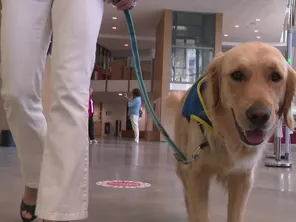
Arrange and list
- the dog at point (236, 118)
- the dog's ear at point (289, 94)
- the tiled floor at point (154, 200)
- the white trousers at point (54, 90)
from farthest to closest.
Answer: the tiled floor at point (154, 200) < the dog's ear at point (289, 94) < the dog at point (236, 118) < the white trousers at point (54, 90)

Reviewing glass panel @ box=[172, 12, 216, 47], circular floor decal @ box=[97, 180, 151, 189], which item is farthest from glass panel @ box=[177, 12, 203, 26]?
circular floor decal @ box=[97, 180, 151, 189]

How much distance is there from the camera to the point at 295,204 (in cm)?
270

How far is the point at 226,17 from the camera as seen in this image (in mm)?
15781

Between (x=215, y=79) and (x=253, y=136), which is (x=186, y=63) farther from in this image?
(x=253, y=136)

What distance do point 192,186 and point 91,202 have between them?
3.06 feet

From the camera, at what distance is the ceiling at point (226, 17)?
1424 centimetres

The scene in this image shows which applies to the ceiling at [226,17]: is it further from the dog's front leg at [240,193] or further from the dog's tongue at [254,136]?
the dog's tongue at [254,136]

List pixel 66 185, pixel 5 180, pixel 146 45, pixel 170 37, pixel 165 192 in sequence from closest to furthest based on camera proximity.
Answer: pixel 66 185
pixel 165 192
pixel 5 180
pixel 170 37
pixel 146 45

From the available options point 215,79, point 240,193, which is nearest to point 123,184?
point 240,193

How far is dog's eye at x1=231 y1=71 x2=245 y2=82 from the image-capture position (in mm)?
1535

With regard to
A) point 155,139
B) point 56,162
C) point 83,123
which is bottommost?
point 155,139

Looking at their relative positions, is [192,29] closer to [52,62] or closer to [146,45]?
[146,45]

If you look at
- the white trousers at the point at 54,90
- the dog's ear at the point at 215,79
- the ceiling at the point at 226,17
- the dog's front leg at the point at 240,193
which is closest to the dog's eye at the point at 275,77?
the dog's ear at the point at 215,79

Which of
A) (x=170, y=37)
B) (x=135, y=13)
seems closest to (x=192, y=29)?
(x=170, y=37)
